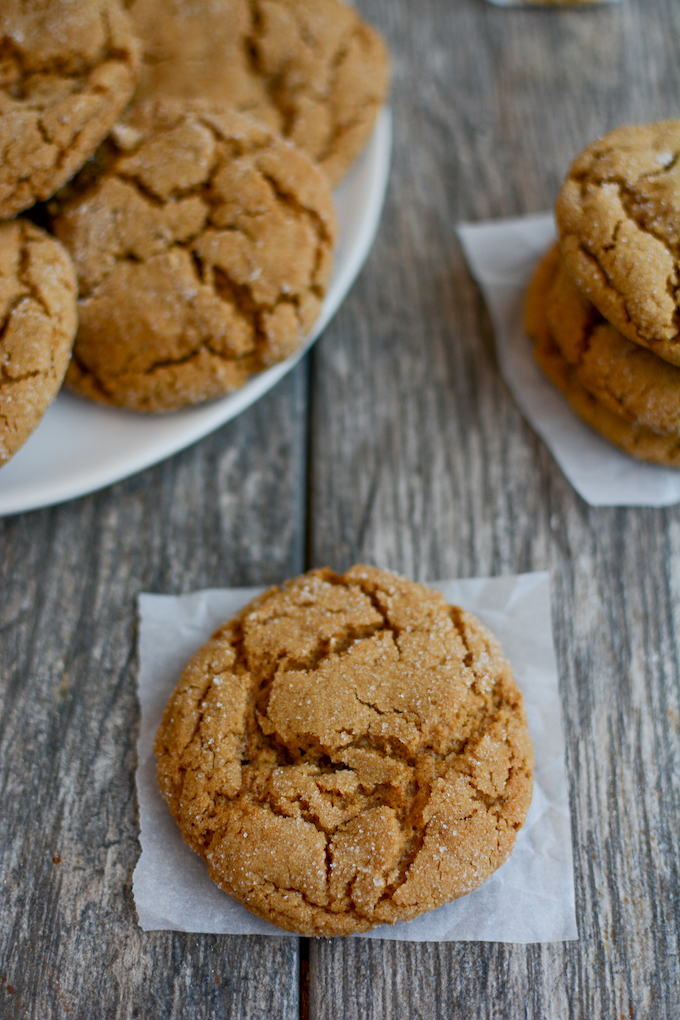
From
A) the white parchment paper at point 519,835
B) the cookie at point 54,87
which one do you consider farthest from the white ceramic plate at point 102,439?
the cookie at point 54,87

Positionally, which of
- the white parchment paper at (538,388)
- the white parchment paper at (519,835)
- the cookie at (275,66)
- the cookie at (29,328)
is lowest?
the white parchment paper at (519,835)

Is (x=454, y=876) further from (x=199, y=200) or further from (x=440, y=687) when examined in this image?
(x=199, y=200)

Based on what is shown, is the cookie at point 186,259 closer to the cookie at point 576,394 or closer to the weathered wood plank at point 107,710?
the weathered wood plank at point 107,710

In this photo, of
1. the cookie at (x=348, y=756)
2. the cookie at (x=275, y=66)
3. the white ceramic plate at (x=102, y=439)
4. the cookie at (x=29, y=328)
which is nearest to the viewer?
the cookie at (x=348, y=756)

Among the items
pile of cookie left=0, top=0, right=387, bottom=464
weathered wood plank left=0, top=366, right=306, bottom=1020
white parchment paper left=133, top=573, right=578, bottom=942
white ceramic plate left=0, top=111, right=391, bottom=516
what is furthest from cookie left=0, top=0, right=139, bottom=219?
white parchment paper left=133, top=573, right=578, bottom=942

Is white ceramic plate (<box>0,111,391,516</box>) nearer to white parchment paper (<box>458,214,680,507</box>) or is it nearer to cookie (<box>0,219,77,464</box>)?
cookie (<box>0,219,77,464</box>)

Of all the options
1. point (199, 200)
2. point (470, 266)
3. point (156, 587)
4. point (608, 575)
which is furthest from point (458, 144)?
point (156, 587)

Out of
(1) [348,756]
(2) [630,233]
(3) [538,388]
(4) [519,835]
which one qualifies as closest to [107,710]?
(1) [348,756]
